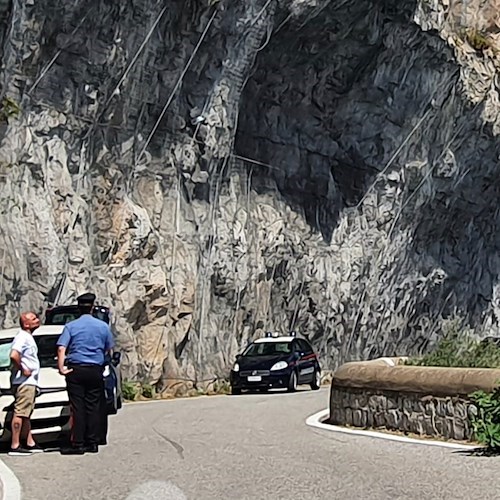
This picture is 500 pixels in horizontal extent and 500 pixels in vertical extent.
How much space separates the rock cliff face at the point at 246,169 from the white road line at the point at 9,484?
1239cm

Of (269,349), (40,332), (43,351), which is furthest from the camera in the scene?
(269,349)

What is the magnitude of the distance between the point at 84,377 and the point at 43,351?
2.92 metres

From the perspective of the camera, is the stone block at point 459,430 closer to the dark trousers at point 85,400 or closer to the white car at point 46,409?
the dark trousers at point 85,400

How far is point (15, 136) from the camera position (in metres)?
23.0

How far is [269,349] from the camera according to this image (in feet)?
87.5

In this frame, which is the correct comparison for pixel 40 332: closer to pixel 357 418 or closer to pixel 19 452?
pixel 19 452

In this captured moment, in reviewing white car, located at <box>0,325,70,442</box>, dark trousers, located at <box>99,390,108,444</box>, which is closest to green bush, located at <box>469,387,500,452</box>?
dark trousers, located at <box>99,390,108,444</box>

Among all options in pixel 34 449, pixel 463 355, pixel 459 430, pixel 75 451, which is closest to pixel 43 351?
pixel 34 449

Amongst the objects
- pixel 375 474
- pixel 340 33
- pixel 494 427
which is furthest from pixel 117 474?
pixel 340 33

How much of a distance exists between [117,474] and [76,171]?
1584cm

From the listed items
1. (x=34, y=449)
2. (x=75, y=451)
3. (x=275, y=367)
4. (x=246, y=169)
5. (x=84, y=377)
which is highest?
(x=246, y=169)

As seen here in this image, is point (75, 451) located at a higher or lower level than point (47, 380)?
lower

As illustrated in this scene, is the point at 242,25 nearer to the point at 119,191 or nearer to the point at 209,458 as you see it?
the point at 119,191

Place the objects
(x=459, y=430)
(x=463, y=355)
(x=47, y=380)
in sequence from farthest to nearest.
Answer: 1. (x=463, y=355)
2. (x=47, y=380)
3. (x=459, y=430)
